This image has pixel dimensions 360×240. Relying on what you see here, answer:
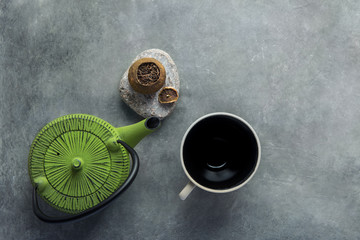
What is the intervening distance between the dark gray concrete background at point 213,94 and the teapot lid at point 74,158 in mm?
219

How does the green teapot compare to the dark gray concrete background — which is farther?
the dark gray concrete background

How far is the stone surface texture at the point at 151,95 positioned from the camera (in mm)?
1368

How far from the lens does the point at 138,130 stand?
116 centimetres

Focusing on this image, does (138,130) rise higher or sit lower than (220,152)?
higher

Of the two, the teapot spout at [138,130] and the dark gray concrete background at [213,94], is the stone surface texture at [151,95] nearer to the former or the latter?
the dark gray concrete background at [213,94]

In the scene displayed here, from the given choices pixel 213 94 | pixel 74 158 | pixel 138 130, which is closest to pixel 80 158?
pixel 74 158

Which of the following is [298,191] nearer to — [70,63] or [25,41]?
[70,63]

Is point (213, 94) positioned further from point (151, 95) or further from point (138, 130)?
point (138, 130)

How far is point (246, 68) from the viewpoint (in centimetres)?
143

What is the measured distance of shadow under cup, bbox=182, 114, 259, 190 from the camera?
42.9 inches

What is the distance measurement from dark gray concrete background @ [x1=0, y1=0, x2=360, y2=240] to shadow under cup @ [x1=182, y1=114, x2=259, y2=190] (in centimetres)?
24

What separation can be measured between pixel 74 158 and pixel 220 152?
1.62 feet

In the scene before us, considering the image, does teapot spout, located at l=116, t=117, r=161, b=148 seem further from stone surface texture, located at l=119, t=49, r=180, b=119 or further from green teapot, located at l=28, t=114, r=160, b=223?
stone surface texture, located at l=119, t=49, r=180, b=119

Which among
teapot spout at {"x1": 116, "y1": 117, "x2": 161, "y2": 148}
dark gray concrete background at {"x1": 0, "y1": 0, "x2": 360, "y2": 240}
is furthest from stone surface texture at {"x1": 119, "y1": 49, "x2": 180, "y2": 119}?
teapot spout at {"x1": 116, "y1": 117, "x2": 161, "y2": 148}
